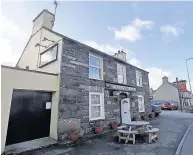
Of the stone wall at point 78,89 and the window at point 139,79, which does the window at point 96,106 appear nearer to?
the stone wall at point 78,89

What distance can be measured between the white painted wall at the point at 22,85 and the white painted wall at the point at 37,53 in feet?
3.07

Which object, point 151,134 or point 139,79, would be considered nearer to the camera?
point 151,134

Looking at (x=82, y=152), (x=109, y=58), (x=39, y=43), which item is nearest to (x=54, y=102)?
(x=82, y=152)

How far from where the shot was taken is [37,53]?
10984 mm

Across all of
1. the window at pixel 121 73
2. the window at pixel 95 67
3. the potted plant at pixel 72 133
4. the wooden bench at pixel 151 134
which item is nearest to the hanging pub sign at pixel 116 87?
the window at pixel 121 73

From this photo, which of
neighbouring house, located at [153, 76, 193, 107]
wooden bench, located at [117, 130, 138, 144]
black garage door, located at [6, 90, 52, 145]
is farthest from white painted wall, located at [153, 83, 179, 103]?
black garage door, located at [6, 90, 52, 145]

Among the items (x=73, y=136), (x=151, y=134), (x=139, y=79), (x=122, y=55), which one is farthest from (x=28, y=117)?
(x=139, y=79)

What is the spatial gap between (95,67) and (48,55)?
331cm

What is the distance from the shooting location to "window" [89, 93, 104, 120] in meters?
9.92

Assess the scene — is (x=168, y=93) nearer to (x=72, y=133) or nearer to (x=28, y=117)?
(x=72, y=133)

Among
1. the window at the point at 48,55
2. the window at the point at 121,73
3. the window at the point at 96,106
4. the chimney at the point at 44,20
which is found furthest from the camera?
the window at the point at 121,73

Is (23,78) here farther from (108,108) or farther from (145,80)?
(145,80)

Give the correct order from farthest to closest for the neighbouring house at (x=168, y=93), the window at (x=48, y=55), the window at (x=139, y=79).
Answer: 1. the neighbouring house at (x=168, y=93)
2. the window at (x=139, y=79)
3. the window at (x=48, y=55)

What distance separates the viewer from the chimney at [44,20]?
11.0 meters
